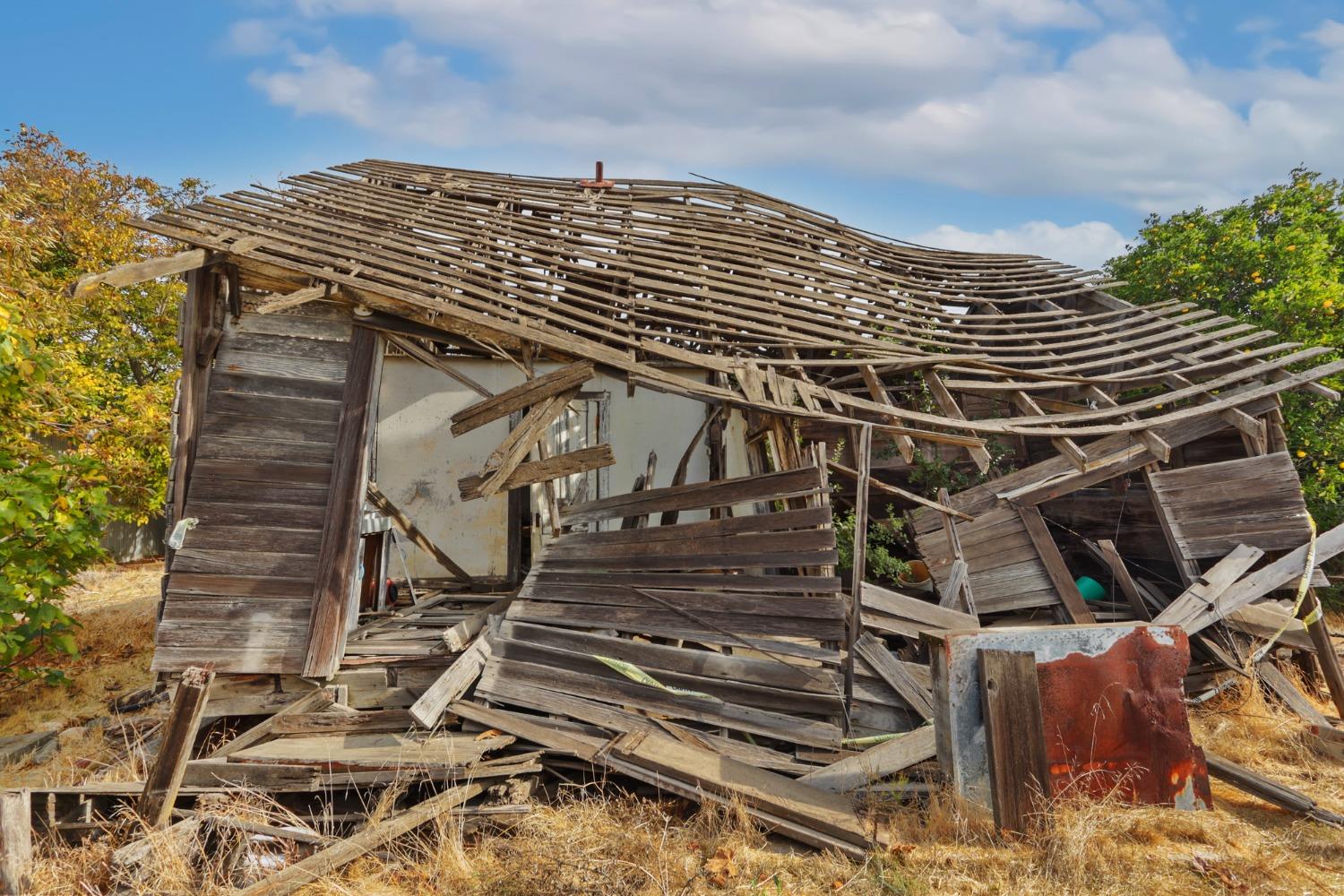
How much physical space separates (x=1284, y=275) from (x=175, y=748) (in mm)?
14877

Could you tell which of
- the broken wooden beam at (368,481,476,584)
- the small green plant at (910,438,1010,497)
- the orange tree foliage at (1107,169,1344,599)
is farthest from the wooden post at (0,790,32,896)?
the orange tree foliage at (1107,169,1344,599)

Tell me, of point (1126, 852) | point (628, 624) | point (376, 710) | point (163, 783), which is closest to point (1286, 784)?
point (1126, 852)

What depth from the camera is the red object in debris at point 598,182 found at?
1134 centimetres

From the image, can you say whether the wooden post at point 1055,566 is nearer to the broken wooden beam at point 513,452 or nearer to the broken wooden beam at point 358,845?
the broken wooden beam at point 513,452

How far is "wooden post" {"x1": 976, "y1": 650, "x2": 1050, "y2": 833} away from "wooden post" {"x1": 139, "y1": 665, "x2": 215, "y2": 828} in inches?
181

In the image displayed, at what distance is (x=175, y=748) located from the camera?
4453mm

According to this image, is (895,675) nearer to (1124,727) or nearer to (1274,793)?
(1124,727)

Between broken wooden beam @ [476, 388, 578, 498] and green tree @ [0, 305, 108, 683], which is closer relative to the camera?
broken wooden beam @ [476, 388, 578, 498]

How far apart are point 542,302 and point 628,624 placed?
3.27m

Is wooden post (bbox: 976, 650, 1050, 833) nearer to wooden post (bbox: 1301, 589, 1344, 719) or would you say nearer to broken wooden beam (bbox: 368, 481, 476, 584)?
wooden post (bbox: 1301, 589, 1344, 719)

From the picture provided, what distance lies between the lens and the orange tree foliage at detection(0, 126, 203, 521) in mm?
9656

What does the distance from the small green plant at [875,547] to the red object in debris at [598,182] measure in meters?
6.06

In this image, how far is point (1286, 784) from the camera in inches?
235

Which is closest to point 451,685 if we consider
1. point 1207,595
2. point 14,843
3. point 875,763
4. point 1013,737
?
point 14,843
